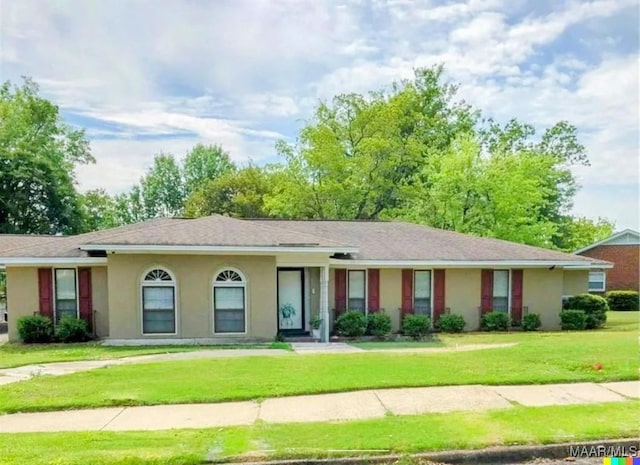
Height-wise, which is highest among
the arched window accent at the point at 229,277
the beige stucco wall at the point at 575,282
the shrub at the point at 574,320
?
the arched window accent at the point at 229,277

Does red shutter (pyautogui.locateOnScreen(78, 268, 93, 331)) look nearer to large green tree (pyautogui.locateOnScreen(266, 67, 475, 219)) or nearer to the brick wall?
large green tree (pyautogui.locateOnScreen(266, 67, 475, 219))

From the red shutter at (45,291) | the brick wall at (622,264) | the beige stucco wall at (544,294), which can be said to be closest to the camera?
the red shutter at (45,291)

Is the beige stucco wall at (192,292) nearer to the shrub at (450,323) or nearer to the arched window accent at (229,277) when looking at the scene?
the arched window accent at (229,277)

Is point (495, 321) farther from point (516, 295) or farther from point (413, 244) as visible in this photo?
point (413, 244)

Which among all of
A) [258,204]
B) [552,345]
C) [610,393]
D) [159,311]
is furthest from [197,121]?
[610,393]

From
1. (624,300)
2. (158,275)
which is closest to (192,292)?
(158,275)

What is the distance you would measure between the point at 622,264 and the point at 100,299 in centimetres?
2884

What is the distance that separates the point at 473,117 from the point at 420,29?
83.7 feet

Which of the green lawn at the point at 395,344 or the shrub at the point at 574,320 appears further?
the shrub at the point at 574,320

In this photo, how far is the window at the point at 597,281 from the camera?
87.8 ft

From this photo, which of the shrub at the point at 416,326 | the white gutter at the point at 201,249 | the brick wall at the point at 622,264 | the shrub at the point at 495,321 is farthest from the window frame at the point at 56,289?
the brick wall at the point at 622,264

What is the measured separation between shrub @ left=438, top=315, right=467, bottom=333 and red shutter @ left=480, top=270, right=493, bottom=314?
1.22 metres

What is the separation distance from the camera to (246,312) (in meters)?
13.3

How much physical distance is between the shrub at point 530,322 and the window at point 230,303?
940 cm
